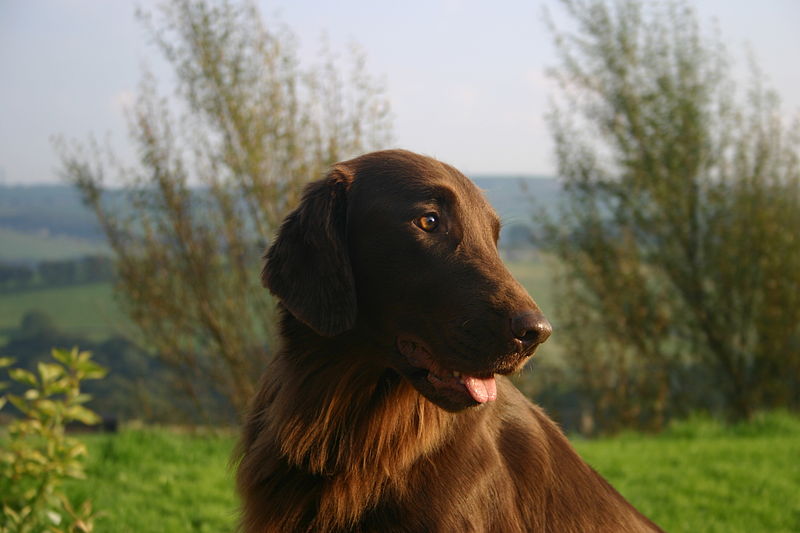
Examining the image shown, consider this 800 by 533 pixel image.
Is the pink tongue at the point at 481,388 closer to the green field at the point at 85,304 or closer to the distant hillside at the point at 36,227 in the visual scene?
the green field at the point at 85,304

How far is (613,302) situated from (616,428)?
7.44 feet

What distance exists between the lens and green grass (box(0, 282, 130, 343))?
998cm

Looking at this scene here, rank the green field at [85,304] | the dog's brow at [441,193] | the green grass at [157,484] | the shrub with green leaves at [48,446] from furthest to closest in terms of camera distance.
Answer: the green field at [85,304] < the green grass at [157,484] < the shrub with green leaves at [48,446] < the dog's brow at [441,193]

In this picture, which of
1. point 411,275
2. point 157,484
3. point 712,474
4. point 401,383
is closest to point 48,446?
point 157,484

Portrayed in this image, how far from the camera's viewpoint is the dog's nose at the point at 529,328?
7.64 ft

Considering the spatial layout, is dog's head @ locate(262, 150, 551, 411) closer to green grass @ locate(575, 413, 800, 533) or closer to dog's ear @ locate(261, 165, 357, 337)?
dog's ear @ locate(261, 165, 357, 337)

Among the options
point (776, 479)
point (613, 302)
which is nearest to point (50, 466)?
point (776, 479)

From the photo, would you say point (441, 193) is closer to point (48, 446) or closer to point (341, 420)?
point (341, 420)

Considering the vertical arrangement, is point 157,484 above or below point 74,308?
above

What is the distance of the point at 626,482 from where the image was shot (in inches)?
257

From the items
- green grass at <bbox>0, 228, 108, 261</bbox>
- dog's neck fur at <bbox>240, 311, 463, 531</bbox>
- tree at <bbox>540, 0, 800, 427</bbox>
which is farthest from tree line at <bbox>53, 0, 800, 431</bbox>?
green grass at <bbox>0, 228, 108, 261</bbox>

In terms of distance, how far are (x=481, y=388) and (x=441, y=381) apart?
0.46 ft

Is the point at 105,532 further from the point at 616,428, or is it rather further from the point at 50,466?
the point at 616,428

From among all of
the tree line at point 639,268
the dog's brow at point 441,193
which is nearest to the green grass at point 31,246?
the tree line at point 639,268
